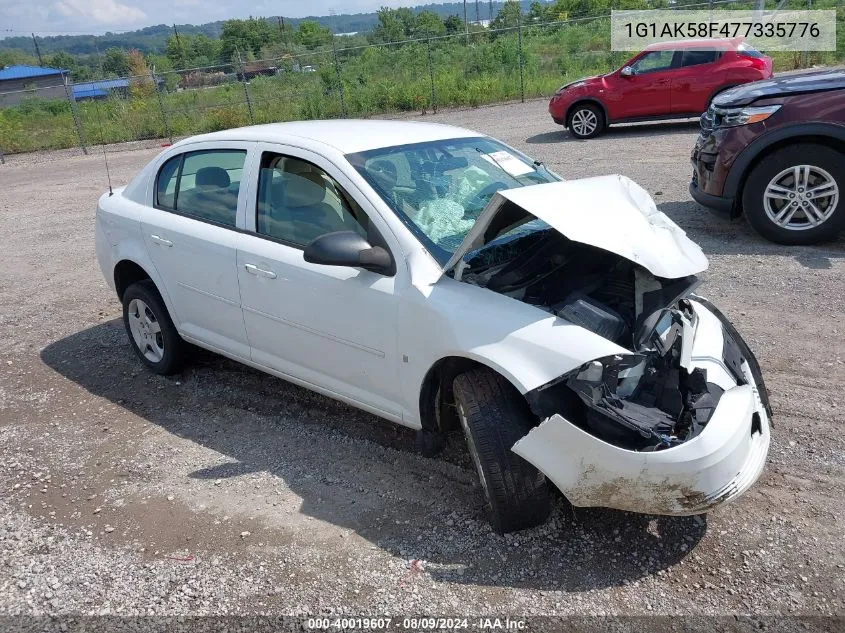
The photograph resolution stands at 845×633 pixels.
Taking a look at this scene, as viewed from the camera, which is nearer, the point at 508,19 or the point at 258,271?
the point at 258,271

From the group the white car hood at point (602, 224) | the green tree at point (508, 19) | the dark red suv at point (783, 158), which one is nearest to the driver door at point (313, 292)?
the white car hood at point (602, 224)

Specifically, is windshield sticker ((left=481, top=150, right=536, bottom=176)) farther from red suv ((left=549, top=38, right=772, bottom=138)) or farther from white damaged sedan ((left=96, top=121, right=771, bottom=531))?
red suv ((left=549, top=38, right=772, bottom=138))

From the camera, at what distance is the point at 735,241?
7320 millimetres

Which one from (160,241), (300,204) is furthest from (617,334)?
(160,241)

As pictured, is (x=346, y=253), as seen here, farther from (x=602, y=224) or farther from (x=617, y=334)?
(x=617, y=334)

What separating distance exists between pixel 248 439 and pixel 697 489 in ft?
8.62

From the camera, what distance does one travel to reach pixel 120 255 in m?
5.29

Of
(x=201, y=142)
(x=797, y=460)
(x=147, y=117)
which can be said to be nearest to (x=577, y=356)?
(x=797, y=460)

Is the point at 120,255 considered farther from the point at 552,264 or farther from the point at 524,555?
the point at 524,555

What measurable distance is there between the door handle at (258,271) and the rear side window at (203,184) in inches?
14.7

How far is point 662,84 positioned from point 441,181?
37.6 feet

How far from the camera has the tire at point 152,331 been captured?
5.14 metres

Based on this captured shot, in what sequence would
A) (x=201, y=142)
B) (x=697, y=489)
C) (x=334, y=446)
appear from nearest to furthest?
(x=697, y=489) → (x=334, y=446) → (x=201, y=142)

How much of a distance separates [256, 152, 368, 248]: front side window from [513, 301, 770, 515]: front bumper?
4.87 ft
